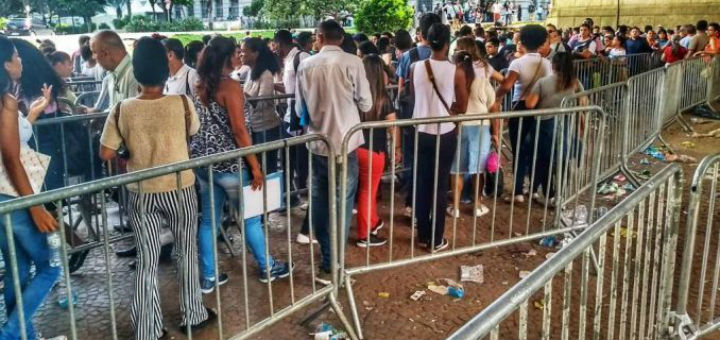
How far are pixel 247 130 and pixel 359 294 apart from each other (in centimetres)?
142

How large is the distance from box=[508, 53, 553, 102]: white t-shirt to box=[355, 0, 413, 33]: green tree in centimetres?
2329

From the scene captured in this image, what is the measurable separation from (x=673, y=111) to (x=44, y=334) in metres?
9.26

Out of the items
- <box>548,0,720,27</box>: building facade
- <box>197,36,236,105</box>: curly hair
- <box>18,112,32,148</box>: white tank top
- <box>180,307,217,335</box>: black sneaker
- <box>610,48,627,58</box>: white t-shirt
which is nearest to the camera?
<box>18,112,32,148</box>: white tank top

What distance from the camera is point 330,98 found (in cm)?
443

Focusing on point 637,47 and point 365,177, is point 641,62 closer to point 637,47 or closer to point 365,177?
point 637,47

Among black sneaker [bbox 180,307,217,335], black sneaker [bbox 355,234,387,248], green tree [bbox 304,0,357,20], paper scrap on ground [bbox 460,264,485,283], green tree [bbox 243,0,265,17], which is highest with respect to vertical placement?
green tree [bbox 243,0,265,17]

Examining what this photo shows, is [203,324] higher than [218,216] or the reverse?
the reverse

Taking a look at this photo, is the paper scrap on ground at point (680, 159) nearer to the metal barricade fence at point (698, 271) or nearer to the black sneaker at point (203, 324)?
the metal barricade fence at point (698, 271)

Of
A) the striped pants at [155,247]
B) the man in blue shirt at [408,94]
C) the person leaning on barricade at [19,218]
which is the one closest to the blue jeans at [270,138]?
the man in blue shirt at [408,94]

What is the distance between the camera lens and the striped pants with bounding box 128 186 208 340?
3.48m

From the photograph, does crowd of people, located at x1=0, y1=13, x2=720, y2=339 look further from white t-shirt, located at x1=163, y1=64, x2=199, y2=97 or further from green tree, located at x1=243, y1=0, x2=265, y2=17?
green tree, located at x1=243, y1=0, x2=265, y2=17

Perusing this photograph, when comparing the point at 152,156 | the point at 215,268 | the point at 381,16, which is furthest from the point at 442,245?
the point at 381,16

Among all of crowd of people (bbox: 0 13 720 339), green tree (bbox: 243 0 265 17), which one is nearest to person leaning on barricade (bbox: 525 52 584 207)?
crowd of people (bbox: 0 13 720 339)

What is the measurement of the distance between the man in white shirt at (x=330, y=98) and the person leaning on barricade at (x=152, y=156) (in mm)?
1062
